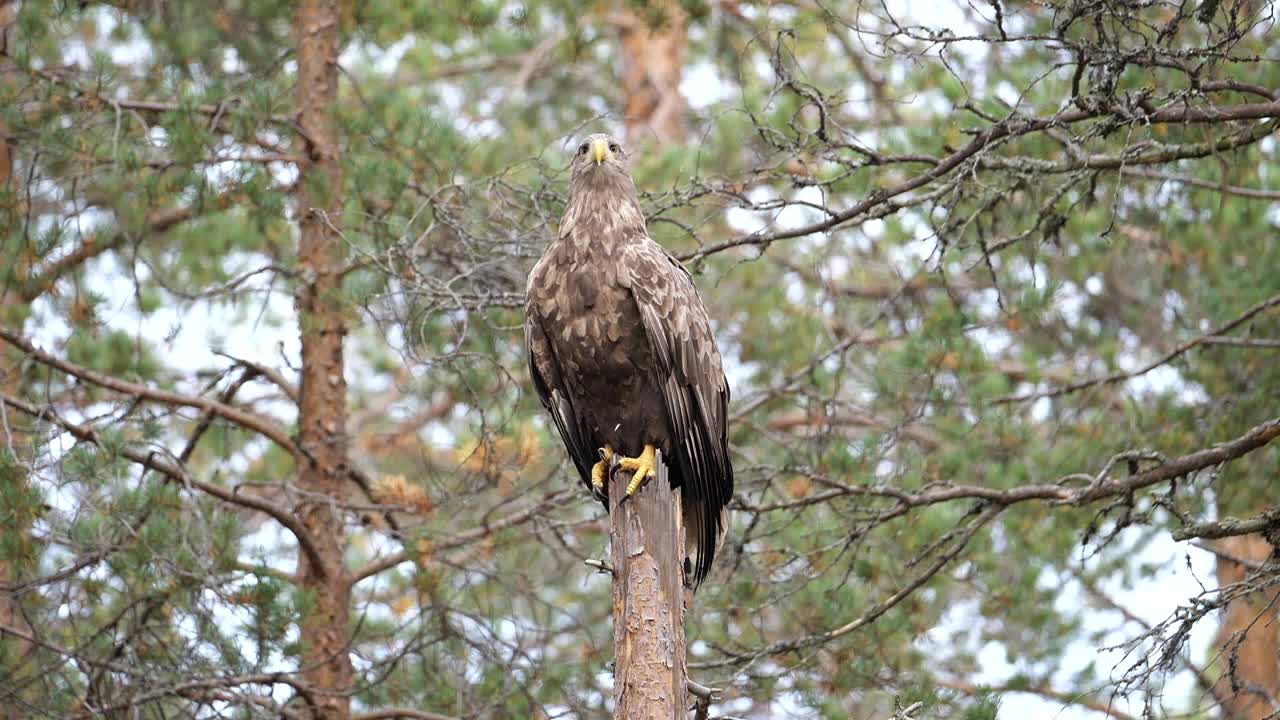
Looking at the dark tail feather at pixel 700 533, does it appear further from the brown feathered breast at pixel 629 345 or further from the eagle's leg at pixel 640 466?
the eagle's leg at pixel 640 466

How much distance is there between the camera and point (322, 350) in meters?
7.54

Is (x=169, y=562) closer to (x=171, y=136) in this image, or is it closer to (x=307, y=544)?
(x=307, y=544)

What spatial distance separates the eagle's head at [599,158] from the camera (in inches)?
216

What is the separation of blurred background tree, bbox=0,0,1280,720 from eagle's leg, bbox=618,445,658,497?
901mm

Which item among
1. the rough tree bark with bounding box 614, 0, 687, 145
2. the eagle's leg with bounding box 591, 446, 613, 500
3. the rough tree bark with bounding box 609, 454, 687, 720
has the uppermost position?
the rough tree bark with bounding box 614, 0, 687, 145

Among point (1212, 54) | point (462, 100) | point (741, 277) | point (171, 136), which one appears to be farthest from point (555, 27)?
point (1212, 54)

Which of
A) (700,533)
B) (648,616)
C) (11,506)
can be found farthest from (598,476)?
(11,506)

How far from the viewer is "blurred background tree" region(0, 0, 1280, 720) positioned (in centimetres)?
579

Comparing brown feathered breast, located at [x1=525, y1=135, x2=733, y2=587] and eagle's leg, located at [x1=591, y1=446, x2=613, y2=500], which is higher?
brown feathered breast, located at [x1=525, y1=135, x2=733, y2=587]

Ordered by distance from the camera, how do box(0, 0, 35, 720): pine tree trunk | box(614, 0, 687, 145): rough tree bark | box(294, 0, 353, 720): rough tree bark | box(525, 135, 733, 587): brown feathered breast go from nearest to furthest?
box(525, 135, 733, 587): brown feathered breast → box(0, 0, 35, 720): pine tree trunk → box(294, 0, 353, 720): rough tree bark → box(614, 0, 687, 145): rough tree bark

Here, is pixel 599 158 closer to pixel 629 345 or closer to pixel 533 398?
pixel 629 345

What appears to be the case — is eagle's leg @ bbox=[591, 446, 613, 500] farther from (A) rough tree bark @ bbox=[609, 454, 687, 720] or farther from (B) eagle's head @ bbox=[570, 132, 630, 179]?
(B) eagle's head @ bbox=[570, 132, 630, 179]

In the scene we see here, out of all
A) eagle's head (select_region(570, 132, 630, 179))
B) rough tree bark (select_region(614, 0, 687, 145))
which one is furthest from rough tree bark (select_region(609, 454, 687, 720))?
rough tree bark (select_region(614, 0, 687, 145))

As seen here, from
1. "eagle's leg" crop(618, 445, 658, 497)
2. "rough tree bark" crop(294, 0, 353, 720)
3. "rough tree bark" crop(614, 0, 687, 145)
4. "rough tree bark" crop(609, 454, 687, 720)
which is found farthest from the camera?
"rough tree bark" crop(614, 0, 687, 145)
